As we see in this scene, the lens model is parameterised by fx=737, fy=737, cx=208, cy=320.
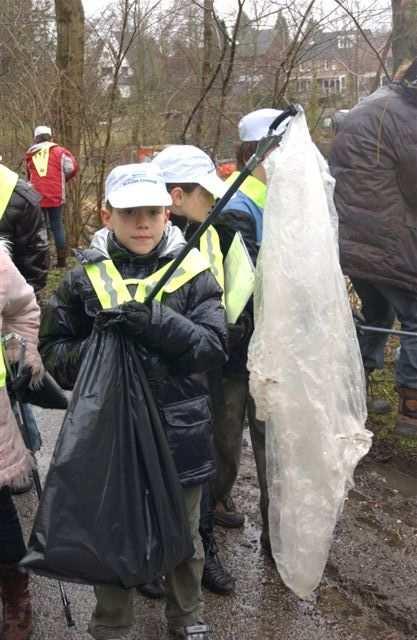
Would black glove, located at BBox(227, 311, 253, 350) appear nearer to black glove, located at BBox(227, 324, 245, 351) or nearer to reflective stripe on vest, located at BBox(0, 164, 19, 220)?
black glove, located at BBox(227, 324, 245, 351)

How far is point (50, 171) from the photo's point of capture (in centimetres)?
921

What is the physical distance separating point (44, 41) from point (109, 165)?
2.27 meters

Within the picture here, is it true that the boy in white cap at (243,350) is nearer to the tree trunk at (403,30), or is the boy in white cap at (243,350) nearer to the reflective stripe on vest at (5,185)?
the reflective stripe on vest at (5,185)

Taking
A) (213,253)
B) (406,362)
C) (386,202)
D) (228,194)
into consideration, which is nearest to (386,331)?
(406,362)

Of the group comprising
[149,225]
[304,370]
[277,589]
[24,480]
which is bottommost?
[277,589]

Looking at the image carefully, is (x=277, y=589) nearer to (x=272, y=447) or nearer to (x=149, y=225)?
(x=272, y=447)

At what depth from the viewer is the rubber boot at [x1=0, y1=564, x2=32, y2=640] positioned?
266 cm

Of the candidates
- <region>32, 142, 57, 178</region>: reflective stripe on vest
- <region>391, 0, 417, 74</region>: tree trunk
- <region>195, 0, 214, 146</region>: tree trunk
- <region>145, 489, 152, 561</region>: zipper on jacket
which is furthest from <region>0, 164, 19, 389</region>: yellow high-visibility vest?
<region>32, 142, 57, 178</region>: reflective stripe on vest

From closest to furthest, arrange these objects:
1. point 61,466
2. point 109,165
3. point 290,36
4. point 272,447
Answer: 1. point 61,466
2. point 272,447
3. point 290,36
4. point 109,165

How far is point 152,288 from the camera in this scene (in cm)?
229

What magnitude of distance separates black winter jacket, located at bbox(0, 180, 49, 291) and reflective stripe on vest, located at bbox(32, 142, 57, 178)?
589 cm

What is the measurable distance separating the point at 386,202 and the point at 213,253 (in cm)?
163

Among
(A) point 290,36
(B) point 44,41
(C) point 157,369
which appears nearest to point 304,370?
(C) point 157,369

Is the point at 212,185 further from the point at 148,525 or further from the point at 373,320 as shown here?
the point at 373,320
